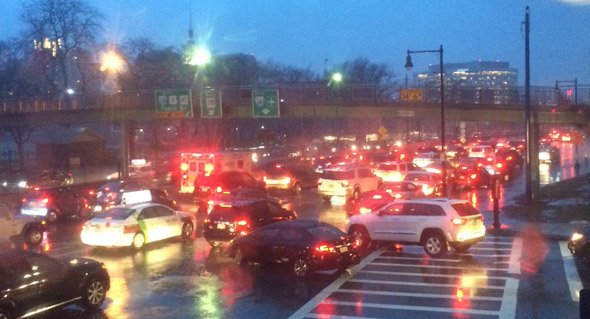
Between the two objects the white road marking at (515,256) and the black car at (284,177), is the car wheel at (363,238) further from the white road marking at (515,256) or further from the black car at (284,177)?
the black car at (284,177)

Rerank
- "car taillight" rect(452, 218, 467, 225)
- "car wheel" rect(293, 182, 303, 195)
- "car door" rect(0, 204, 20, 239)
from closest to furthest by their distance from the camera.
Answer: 1. "car taillight" rect(452, 218, 467, 225)
2. "car door" rect(0, 204, 20, 239)
3. "car wheel" rect(293, 182, 303, 195)

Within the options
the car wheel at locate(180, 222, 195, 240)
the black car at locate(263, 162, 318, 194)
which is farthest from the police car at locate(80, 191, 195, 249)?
the black car at locate(263, 162, 318, 194)

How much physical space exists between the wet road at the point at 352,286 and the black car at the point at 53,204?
26.9ft

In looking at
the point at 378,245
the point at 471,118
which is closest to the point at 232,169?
the point at 471,118

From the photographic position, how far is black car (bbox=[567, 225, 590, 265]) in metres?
19.3

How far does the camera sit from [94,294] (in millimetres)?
14898

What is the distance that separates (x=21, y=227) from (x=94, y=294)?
36.7ft

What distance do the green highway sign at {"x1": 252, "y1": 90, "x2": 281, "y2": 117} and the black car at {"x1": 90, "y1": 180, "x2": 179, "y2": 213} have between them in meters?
13.9

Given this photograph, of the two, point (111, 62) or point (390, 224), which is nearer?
point (390, 224)

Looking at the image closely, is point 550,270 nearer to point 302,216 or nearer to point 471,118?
point 302,216

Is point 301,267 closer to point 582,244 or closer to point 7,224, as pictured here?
point 582,244

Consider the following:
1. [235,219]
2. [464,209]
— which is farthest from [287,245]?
[464,209]

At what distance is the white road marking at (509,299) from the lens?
1407 centimetres

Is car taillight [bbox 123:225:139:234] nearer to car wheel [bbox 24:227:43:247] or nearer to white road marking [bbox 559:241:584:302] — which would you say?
car wheel [bbox 24:227:43:247]
